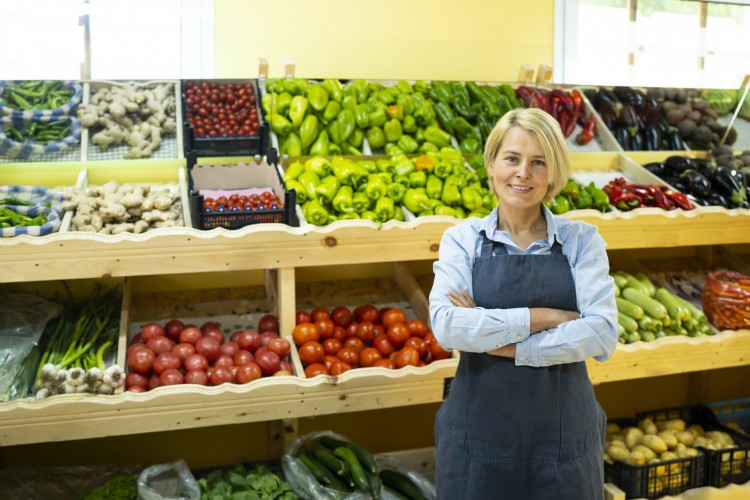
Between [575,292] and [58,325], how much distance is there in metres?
2.15

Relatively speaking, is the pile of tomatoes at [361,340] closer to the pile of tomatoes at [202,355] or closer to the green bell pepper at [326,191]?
the pile of tomatoes at [202,355]

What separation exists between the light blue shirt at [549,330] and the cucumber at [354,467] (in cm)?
105

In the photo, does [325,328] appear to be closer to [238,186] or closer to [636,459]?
[238,186]

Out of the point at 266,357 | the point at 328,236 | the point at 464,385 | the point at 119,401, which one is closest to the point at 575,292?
the point at 464,385

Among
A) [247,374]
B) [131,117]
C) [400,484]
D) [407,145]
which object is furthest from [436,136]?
[400,484]

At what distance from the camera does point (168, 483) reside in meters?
3.25

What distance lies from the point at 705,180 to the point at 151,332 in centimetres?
271

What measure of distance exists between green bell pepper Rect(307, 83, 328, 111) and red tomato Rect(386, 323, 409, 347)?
1.15 m

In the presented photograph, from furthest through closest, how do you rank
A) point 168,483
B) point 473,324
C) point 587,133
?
point 587,133 → point 168,483 → point 473,324

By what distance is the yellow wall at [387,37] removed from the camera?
4.34 meters

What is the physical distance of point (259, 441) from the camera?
4105mm

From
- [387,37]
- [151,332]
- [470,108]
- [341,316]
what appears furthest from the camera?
[387,37]

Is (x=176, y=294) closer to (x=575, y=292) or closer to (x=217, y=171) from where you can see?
(x=217, y=171)

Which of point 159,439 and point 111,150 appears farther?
point 159,439
